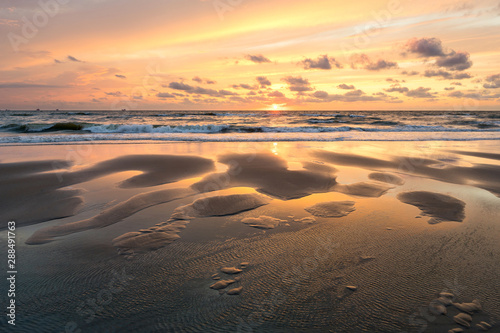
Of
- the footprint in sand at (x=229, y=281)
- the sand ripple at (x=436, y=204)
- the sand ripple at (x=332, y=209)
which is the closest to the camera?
the footprint in sand at (x=229, y=281)

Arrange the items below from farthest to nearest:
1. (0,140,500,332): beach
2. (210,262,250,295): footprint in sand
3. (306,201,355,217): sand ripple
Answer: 1. (306,201,355,217): sand ripple
2. (210,262,250,295): footprint in sand
3. (0,140,500,332): beach

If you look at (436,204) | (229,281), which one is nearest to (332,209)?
(436,204)

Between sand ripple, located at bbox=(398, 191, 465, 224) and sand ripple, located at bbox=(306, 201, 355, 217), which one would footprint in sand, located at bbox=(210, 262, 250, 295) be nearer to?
sand ripple, located at bbox=(306, 201, 355, 217)

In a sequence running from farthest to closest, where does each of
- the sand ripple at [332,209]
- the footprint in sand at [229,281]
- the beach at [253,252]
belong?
1. the sand ripple at [332,209]
2. the footprint in sand at [229,281]
3. the beach at [253,252]

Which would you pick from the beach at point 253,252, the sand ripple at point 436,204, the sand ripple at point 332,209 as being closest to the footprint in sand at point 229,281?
the beach at point 253,252

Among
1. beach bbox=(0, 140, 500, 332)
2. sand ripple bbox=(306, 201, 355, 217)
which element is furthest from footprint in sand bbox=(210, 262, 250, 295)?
sand ripple bbox=(306, 201, 355, 217)

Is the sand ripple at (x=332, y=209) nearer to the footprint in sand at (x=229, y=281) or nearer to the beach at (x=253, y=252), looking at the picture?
the beach at (x=253, y=252)

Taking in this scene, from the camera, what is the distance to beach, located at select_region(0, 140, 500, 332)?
288 centimetres

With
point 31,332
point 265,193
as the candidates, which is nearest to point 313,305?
point 31,332

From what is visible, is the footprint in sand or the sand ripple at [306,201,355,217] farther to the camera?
the sand ripple at [306,201,355,217]

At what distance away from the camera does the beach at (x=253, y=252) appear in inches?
113

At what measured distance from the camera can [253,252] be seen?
4.14m

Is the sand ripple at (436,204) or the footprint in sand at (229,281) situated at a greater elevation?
the sand ripple at (436,204)

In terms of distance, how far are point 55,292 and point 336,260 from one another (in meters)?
3.72
